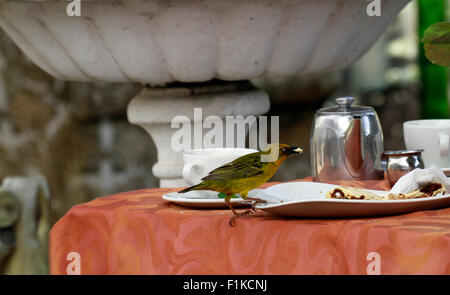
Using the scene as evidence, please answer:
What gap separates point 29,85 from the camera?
2.16 m

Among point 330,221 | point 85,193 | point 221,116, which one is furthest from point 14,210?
point 330,221

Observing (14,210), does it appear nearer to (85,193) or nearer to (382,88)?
(85,193)

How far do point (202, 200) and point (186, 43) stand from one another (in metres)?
0.48

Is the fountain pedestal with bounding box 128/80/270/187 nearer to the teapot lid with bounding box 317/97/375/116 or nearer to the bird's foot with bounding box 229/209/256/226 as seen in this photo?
the teapot lid with bounding box 317/97/375/116

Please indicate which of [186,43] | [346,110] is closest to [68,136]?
[186,43]

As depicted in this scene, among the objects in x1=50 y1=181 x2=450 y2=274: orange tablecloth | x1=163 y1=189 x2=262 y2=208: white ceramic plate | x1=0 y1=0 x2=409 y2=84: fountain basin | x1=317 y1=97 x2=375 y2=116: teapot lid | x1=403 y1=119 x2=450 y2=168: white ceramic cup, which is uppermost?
x1=0 y1=0 x2=409 y2=84: fountain basin

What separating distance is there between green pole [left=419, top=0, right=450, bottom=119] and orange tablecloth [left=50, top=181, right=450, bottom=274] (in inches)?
58.8

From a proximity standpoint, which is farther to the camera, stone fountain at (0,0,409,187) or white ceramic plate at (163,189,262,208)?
stone fountain at (0,0,409,187)

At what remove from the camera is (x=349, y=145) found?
1.11 meters

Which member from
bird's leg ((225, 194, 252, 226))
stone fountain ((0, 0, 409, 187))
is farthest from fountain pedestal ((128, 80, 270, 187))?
bird's leg ((225, 194, 252, 226))

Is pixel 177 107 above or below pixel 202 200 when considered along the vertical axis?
above

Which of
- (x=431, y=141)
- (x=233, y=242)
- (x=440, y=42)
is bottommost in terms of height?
(x=233, y=242)

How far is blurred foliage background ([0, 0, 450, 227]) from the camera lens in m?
2.16

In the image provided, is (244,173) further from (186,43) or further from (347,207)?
(186,43)
